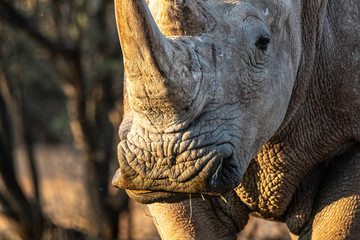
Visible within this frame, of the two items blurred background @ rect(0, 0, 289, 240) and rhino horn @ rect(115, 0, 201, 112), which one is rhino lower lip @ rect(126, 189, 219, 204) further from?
blurred background @ rect(0, 0, 289, 240)

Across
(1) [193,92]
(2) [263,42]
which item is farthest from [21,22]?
(1) [193,92]

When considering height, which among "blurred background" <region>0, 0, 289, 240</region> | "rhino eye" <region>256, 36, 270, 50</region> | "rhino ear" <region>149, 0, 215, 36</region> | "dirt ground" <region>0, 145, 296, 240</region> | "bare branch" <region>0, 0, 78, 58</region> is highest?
"rhino ear" <region>149, 0, 215, 36</region>

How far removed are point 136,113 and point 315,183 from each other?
154 centimetres

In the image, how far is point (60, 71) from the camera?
30.5ft

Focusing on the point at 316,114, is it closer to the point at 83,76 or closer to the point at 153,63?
the point at 153,63

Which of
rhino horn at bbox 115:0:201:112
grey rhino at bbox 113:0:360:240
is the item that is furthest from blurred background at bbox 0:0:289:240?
rhino horn at bbox 115:0:201:112

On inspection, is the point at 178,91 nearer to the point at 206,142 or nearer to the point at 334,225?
the point at 206,142

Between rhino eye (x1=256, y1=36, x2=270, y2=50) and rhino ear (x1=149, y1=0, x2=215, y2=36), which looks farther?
rhino eye (x1=256, y1=36, x2=270, y2=50)

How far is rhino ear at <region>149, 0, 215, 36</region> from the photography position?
3.75m

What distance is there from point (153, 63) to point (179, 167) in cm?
52

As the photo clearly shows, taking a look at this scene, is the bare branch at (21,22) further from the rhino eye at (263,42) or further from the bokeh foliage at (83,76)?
the rhino eye at (263,42)

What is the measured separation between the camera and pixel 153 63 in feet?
11.6

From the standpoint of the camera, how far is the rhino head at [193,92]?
3566 millimetres

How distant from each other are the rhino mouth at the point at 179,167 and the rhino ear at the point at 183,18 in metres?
0.54
